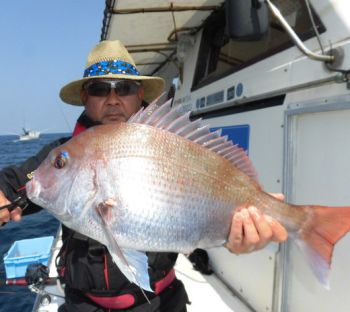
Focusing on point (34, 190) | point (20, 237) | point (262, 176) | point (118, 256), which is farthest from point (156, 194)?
point (20, 237)

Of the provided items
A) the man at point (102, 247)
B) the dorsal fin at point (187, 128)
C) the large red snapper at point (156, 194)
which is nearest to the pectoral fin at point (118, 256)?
the large red snapper at point (156, 194)

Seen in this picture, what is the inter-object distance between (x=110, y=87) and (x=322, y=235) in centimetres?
138

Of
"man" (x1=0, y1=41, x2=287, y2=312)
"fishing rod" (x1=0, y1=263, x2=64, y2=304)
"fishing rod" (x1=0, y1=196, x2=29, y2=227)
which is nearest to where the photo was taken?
"fishing rod" (x1=0, y1=196, x2=29, y2=227)

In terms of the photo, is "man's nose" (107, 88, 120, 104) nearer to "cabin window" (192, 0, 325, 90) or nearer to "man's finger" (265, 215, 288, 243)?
"cabin window" (192, 0, 325, 90)

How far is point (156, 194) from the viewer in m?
1.58

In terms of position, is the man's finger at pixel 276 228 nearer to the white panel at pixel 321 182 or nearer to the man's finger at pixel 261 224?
the man's finger at pixel 261 224

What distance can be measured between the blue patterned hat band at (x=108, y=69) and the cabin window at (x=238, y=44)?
820mm

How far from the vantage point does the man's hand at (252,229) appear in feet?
5.48

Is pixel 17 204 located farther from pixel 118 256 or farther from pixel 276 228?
pixel 276 228

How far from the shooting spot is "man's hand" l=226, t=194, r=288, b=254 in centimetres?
167

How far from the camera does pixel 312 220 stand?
1672 millimetres

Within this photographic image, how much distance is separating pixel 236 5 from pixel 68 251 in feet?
5.37

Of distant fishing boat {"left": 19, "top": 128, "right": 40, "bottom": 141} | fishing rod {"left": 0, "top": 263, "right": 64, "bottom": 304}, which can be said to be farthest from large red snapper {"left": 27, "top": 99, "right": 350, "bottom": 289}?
distant fishing boat {"left": 19, "top": 128, "right": 40, "bottom": 141}

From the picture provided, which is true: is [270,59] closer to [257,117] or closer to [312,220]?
[257,117]
